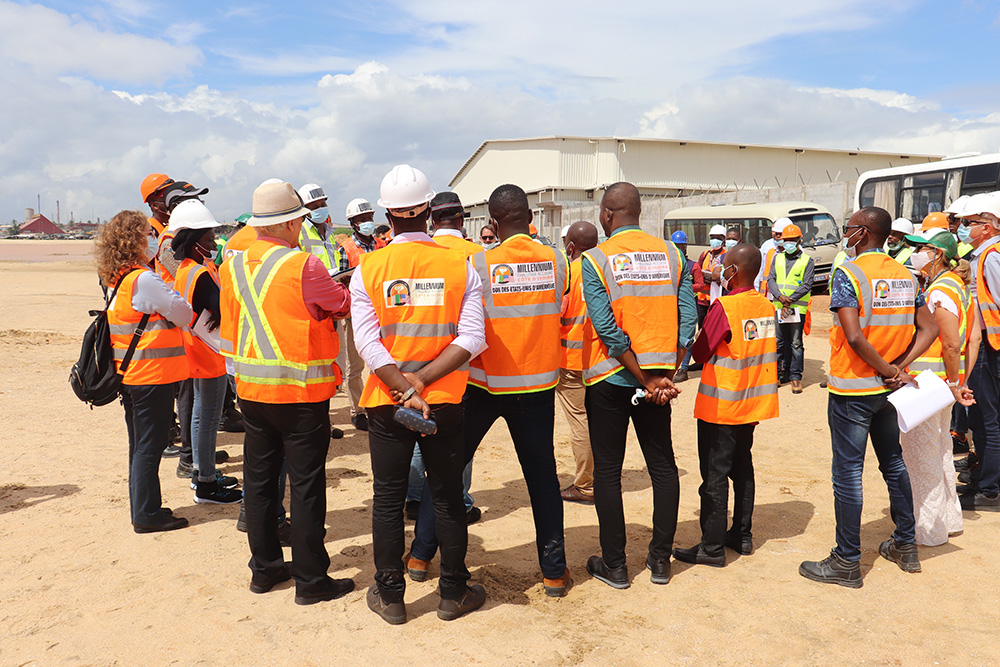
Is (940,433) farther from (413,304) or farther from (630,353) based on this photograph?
(413,304)

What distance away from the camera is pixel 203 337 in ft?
15.8

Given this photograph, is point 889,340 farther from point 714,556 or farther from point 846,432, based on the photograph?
point 714,556

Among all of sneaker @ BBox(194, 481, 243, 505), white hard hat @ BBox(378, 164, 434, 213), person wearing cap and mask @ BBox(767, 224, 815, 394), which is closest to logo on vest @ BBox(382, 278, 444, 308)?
white hard hat @ BBox(378, 164, 434, 213)

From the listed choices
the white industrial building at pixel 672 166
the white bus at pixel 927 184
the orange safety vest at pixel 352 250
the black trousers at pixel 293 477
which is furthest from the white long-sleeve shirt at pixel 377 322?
the white industrial building at pixel 672 166

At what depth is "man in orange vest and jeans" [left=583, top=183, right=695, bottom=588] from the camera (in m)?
3.60

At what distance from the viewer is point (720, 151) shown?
43.7 m

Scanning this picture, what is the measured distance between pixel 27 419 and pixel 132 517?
3848 mm

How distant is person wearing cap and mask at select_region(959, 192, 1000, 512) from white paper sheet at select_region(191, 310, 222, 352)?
211 inches

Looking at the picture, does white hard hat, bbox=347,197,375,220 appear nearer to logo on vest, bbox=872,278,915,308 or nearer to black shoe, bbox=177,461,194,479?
black shoe, bbox=177,461,194,479

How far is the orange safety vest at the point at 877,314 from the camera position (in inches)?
148

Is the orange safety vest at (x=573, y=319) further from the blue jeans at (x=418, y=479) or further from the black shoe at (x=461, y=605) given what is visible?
the black shoe at (x=461, y=605)

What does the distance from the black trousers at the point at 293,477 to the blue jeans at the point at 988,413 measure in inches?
183

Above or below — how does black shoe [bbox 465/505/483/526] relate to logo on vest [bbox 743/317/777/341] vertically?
below

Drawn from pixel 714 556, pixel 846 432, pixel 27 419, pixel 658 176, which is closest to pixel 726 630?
pixel 714 556
